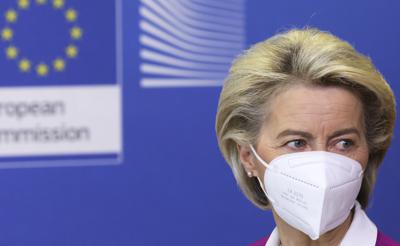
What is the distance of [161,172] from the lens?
102 inches

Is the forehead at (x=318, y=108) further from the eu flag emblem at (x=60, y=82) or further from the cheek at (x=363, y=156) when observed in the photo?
the eu flag emblem at (x=60, y=82)

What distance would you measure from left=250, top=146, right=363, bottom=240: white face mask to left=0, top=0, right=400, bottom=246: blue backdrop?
720 mm

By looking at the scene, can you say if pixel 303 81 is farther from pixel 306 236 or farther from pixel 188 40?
pixel 188 40

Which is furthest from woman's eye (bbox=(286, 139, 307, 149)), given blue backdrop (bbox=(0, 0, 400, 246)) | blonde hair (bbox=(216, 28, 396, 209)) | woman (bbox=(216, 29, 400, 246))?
blue backdrop (bbox=(0, 0, 400, 246))

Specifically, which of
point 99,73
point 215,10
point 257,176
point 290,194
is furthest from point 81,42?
point 290,194

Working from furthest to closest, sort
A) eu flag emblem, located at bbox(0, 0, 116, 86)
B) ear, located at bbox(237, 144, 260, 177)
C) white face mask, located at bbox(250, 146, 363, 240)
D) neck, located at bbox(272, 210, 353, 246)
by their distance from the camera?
1. eu flag emblem, located at bbox(0, 0, 116, 86)
2. ear, located at bbox(237, 144, 260, 177)
3. neck, located at bbox(272, 210, 353, 246)
4. white face mask, located at bbox(250, 146, 363, 240)

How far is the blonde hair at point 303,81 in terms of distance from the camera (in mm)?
1831

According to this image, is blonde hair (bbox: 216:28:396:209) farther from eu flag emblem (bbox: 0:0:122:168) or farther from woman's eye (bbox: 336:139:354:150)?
eu flag emblem (bbox: 0:0:122:168)

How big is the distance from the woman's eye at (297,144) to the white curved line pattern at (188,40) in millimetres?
757

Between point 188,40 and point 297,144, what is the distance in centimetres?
79

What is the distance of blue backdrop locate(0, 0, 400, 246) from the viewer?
8.30ft

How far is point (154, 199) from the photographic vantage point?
260 centimetres

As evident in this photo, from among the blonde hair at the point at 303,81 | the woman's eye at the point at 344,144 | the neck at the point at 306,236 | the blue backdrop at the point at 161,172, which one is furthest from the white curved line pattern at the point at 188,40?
the woman's eye at the point at 344,144

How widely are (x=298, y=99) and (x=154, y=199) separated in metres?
0.89
